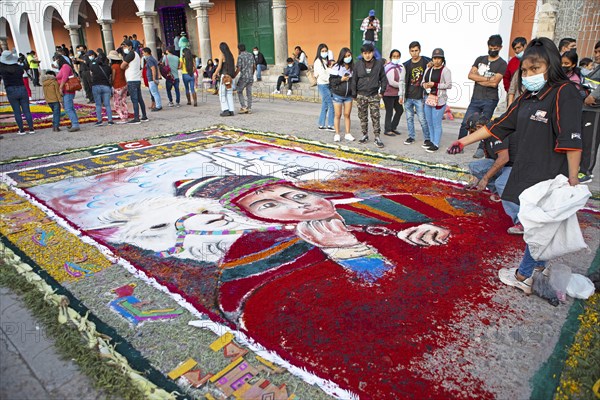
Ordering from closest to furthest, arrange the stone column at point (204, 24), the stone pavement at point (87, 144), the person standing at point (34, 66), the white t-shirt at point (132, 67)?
the stone pavement at point (87, 144)
the white t-shirt at point (132, 67)
the stone column at point (204, 24)
the person standing at point (34, 66)


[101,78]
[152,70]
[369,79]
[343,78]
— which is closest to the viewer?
[369,79]

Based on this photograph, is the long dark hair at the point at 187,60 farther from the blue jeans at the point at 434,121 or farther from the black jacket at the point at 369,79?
the blue jeans at the point at 434,121

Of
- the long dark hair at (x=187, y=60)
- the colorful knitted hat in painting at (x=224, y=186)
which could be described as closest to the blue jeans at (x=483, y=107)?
the colorful knitted hat in painting at (x=224, y=186)

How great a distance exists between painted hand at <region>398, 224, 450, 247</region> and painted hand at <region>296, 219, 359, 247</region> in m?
0.46

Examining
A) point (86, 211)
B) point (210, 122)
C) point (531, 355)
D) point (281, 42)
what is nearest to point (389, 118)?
point (210, 122)

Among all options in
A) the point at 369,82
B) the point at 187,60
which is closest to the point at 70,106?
the point at 187,60

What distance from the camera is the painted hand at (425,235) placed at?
362cm

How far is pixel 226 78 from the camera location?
9.38m

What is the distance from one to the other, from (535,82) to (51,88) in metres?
8.25

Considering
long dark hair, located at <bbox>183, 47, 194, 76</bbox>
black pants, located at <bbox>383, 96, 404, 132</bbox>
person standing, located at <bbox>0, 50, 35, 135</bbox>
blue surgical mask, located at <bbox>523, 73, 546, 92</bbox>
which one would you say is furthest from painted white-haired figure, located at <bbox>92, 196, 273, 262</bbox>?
long dark hair, located at <bbox>183, 47, 194, 76</bbox>

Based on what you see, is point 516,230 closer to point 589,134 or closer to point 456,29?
point 589,134

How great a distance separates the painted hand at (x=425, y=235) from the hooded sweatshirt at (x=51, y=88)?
24.1ft

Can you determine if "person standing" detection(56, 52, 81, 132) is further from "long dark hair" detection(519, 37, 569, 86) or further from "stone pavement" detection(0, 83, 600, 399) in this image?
"long dark hair" detection(519, 37, 569, 86)

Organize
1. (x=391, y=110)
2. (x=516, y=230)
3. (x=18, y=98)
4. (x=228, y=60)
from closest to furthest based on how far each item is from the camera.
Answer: (x=516, y=230) < (x=391, y=110) < (x=18, y=98) < (x=228, y=60)
